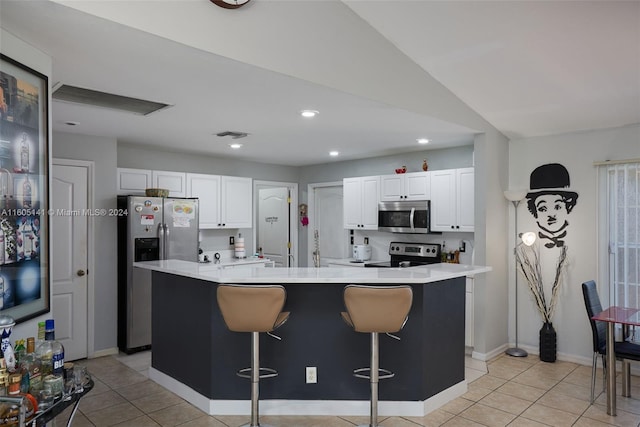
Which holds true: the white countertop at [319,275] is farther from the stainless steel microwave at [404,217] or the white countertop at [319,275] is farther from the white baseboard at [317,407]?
the stainless steel microwave at [404,217]

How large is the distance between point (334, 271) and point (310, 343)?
1.91 ft

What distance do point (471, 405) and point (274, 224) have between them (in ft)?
14.5

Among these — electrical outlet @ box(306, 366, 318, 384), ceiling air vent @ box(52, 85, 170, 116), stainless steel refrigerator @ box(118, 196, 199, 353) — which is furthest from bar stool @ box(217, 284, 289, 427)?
stainless steel refrigerator @ box(118, 196, 199, 353)

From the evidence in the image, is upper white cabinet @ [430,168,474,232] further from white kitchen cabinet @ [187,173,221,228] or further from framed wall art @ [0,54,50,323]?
framed wall art @ [0,54,50,323]

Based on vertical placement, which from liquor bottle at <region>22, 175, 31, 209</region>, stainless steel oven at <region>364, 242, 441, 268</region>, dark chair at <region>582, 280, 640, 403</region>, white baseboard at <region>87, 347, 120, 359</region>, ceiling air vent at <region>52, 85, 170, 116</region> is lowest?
white baseboard at <region>87, 347, 120, 359</region>

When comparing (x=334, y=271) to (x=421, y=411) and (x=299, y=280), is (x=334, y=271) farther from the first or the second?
(x=421, y=411)

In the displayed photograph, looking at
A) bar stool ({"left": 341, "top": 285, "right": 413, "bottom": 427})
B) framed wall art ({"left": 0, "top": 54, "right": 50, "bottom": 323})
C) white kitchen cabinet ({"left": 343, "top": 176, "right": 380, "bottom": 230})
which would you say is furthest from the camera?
white kitchen cabinet ({"left": 343, "top": 176, "right": 380, "bottom": 230})

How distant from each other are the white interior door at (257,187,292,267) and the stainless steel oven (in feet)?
5.84

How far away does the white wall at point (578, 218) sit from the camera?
171 inches

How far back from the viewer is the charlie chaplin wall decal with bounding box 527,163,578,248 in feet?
15.2

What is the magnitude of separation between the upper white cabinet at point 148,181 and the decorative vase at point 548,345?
443cm

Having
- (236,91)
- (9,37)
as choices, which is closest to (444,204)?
(236,91)

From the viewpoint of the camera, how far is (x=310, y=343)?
3.34 m

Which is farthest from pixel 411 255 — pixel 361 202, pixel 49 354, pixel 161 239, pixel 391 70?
pixel 49 354
